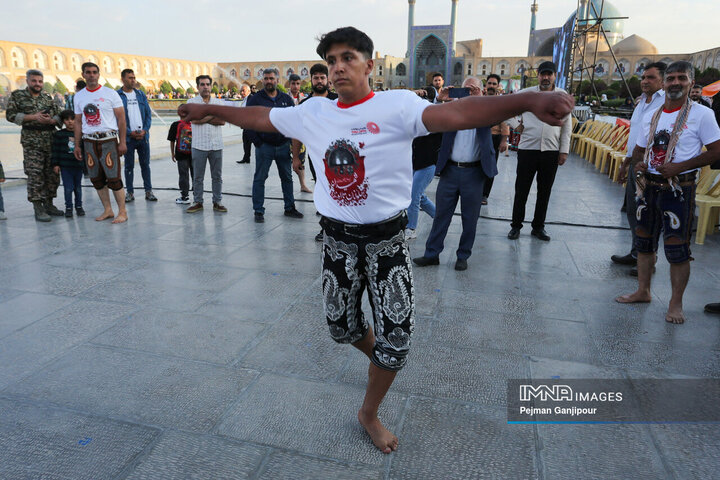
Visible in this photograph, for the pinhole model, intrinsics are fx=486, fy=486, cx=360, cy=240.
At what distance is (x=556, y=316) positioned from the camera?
12.3 ft

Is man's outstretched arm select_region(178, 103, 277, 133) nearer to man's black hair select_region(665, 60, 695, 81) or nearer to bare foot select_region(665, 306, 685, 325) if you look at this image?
man's black hair select_region(665, 60, 695, 81)

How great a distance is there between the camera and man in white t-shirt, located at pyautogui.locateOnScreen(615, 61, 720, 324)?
347cm

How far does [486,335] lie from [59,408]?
8.65ft

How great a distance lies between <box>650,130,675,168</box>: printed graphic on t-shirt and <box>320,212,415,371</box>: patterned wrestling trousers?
2.52 metres

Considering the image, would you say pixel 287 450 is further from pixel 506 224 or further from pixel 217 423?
pixel 506 224

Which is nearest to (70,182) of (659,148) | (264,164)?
(264,164)

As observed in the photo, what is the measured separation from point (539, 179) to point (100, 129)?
5406mm

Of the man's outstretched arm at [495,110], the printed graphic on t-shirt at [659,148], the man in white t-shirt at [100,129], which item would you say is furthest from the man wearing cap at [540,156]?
the man in white t-shirt at [100,129]

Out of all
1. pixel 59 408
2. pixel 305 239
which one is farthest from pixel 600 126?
pixel 59 408

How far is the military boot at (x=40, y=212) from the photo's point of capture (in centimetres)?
638

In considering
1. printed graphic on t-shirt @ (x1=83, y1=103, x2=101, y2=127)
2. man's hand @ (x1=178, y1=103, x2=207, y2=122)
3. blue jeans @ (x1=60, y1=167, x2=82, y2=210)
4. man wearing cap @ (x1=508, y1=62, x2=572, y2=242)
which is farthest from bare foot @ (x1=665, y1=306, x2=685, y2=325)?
blue jeans @ (x1=60, y1=167, x2=82, y2=210)

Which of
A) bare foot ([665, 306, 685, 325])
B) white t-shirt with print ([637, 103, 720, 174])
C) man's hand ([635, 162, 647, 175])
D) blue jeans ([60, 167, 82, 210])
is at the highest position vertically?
white t-shirt with print ([637, 103, 720, 174])

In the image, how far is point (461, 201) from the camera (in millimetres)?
4734

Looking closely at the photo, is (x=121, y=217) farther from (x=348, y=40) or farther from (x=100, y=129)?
(x=348, y=40)
